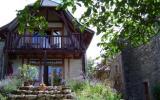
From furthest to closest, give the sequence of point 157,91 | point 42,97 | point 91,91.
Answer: point 157,91
point 91,91
point 42,97

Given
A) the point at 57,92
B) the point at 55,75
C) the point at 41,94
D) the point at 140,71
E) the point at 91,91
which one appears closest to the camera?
the point at 41,94

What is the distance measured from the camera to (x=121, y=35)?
20.5 ft

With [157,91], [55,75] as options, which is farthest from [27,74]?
[157,91]

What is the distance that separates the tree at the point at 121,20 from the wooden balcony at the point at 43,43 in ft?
40.6

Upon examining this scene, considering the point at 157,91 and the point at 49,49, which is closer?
the point at 157,91

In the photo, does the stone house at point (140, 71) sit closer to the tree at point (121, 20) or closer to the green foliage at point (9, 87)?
the green foliage at point (9, 87)

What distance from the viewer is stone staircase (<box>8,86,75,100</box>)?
41.9ft

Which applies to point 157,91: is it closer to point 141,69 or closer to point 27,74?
point 141,69

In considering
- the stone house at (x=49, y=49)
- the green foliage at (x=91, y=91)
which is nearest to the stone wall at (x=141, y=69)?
the stone house at (x=49, y=49)

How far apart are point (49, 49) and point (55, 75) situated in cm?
149

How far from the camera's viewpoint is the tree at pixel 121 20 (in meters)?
5.56

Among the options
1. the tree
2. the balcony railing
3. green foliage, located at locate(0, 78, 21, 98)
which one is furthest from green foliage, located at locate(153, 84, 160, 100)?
the tree

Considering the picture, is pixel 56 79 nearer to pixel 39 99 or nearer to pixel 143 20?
pixel 39 99

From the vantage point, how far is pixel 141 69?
22.4 meters
